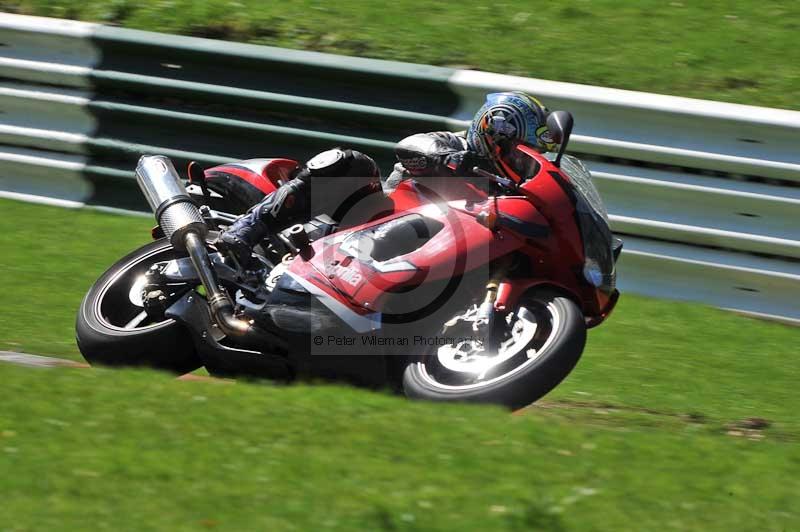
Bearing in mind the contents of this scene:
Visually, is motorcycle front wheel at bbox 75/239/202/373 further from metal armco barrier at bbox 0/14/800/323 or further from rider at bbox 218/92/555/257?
metal armco barrier at bbox 0/14/800/323

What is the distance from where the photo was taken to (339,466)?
4.48 m

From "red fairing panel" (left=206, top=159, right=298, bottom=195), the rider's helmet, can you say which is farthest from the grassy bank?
"red fairing panel" (left=206, top=159, right=298, bottom=195)

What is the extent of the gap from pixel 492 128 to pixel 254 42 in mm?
3950

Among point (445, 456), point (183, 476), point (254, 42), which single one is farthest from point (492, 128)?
point (254, 42)

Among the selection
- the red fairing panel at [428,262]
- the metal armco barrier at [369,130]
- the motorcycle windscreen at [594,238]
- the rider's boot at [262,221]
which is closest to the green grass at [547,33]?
the metal armco barrier at [369,130]

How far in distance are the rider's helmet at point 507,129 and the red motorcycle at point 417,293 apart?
50mm

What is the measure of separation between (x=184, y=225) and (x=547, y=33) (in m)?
3.93

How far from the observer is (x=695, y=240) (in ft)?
25.0

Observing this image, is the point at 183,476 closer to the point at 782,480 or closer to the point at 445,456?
the point at 445,456

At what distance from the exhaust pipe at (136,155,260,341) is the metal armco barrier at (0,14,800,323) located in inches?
75.7

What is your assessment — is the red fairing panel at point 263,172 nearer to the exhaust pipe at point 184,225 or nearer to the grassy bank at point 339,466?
the exhaust pipe at point 184,225

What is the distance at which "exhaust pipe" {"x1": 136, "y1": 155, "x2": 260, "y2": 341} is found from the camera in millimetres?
5867

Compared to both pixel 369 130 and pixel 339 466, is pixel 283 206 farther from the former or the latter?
pixel 369 130

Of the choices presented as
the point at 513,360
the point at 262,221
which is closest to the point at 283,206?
the point at 262,221
